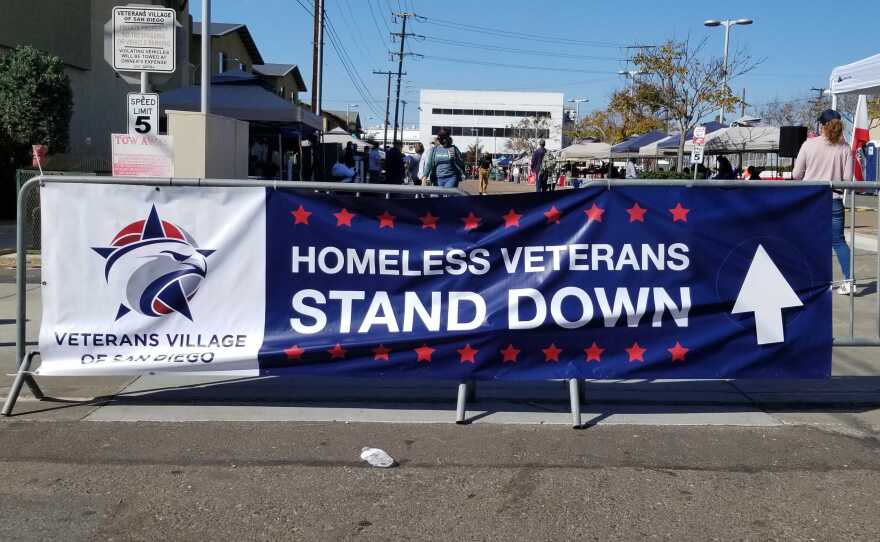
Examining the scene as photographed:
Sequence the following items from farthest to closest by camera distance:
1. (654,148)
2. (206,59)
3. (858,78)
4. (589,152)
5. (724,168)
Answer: (589,152)
(654,148)
(724,168)
(858,78)
(206,59)

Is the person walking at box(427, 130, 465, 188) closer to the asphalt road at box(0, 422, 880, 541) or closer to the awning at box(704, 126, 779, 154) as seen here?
the asphalt road at box(0, 422, 880, 541)

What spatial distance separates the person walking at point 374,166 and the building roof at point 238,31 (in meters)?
9.88

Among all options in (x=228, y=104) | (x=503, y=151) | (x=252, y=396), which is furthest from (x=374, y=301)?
(x=503, y=151)

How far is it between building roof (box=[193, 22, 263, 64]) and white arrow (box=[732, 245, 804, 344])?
37.1 meters

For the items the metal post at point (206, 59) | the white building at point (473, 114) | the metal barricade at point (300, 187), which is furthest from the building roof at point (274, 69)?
the white building at point (473, 114)

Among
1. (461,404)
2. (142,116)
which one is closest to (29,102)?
(142,116)

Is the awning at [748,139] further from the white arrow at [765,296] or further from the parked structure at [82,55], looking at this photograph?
the white arrow at [765,296]

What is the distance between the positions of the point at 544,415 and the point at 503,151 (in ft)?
403

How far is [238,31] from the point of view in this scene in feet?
155

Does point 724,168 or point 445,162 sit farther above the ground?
point 724,168

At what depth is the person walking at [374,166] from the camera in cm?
3416

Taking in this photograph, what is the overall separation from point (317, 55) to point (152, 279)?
935 inches

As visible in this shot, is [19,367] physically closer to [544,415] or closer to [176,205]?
[176,205]

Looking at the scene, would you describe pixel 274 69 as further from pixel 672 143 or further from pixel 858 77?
pixel 858 77
